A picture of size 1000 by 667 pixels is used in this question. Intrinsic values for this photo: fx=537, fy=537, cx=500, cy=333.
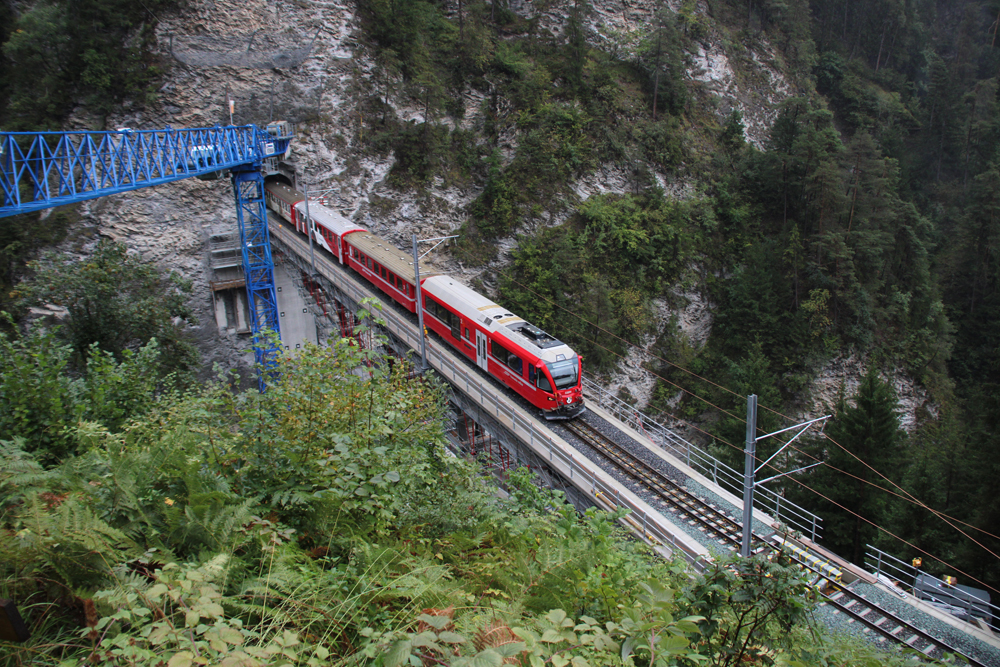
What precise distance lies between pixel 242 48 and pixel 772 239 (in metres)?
39.0

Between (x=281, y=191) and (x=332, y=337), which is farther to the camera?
(x=281, y=191)

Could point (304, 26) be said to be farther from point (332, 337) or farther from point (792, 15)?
point (792, 15)

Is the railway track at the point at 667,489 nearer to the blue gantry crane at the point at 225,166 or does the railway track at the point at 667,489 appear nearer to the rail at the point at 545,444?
the rail at the point at 545,444

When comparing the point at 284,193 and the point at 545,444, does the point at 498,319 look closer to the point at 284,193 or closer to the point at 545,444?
the point at 545,444

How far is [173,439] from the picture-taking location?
5.53 meters

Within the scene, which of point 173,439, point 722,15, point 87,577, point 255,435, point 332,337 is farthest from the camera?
point 722,15

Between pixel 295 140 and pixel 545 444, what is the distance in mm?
30358

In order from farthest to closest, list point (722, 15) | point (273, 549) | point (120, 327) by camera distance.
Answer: point (722, 15) → point (120, 327) → point (273, 549)

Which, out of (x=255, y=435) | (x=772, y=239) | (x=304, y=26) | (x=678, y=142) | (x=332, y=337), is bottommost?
(x=772, y=239)

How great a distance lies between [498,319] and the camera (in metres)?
19.0

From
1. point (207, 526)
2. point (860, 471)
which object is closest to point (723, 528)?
point (860, 471)

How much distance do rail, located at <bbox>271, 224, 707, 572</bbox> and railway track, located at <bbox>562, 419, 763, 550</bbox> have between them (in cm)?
98

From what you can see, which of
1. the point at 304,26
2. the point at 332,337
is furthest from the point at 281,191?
the point at 332,337

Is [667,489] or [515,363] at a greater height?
[515,363]
